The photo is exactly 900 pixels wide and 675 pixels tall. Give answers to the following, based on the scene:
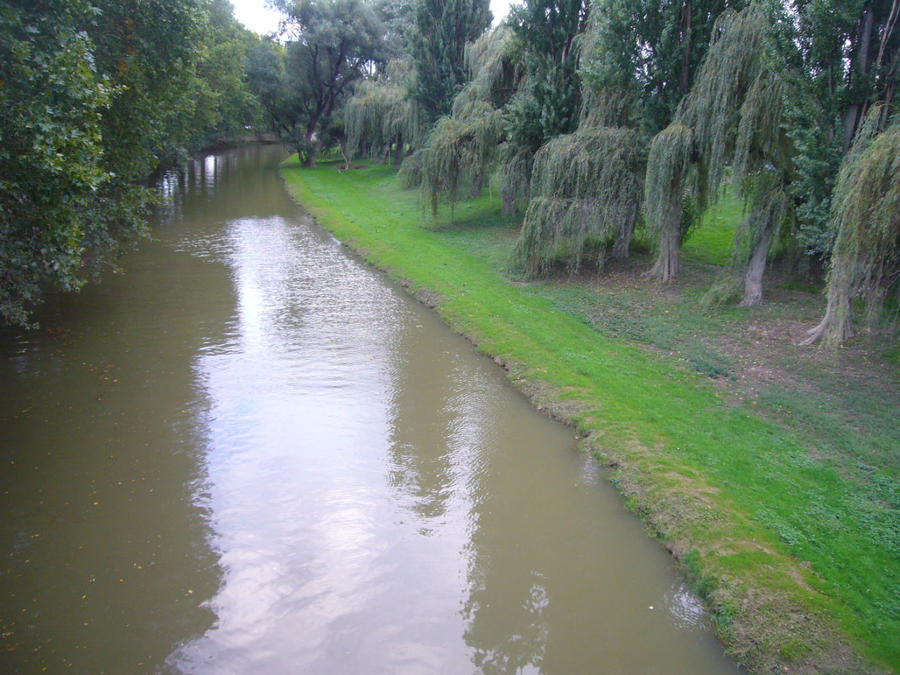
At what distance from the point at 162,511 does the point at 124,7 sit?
995cm

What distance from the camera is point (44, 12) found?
8984mm

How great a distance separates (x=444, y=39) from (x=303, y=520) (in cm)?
2597

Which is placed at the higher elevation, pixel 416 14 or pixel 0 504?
pixel 416 14

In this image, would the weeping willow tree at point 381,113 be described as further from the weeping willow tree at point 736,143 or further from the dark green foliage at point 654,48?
the weeping willow tree at point 736,143

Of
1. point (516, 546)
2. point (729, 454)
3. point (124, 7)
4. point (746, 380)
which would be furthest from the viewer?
point (124, 7)

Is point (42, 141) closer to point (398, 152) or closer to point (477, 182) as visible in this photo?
point (477, 182)

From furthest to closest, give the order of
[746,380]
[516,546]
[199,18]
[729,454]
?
[199,18] → [746,380] → [729,454] → [516,546]

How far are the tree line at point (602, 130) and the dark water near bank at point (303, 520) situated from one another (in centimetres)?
238

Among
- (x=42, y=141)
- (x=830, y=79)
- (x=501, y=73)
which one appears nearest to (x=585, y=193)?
(x=830, y=79)

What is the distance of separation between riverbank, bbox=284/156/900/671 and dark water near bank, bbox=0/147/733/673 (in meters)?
0.52

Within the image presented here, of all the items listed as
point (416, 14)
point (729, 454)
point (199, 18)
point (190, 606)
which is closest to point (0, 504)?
point (190, 606)

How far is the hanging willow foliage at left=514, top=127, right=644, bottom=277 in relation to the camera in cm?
1452

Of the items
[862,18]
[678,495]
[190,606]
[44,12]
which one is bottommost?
[190,606]

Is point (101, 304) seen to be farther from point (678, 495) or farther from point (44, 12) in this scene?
point (678, 495)
